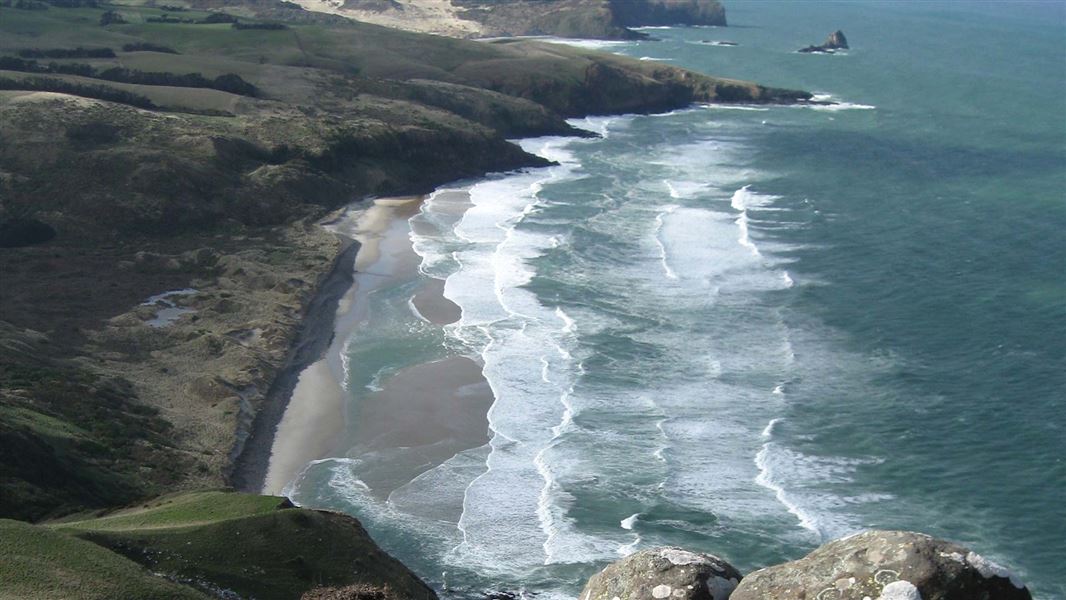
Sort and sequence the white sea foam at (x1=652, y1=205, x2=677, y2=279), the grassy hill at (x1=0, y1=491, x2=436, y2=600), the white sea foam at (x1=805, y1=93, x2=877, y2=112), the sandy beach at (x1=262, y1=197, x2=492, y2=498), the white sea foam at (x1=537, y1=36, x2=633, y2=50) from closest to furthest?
the grassy hill at (x1=0, y1=491, x2=436, y2=600), the sandy beach at (x1=262, y1=197, x2=492, y2=498), the white sea foam at (x1=652, y1=205, x2=677, y2=279), the white sea foam at (x1=805, y1=93, x2=877, y2=112), the white sea foam at (x1=537, y1=36, x2=633, y2=50)

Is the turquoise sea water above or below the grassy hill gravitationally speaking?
below

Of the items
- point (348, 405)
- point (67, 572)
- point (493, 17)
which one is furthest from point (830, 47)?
point (67, 572)

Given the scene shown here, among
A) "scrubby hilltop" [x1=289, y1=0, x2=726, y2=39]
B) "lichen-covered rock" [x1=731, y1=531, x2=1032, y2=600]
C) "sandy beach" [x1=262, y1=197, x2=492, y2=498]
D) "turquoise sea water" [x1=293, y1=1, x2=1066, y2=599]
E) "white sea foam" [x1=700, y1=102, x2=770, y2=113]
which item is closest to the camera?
"lichen-covered rock" [x1=731, y1=531, x2=1032, y2=600]

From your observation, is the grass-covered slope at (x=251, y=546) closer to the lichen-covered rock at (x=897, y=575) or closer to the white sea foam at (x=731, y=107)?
the lichen-covered rock at (x=897, y=575)

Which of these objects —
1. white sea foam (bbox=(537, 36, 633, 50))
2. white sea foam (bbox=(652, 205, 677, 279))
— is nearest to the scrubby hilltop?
white sea foam (bbox=(537, 36, 633, 50))

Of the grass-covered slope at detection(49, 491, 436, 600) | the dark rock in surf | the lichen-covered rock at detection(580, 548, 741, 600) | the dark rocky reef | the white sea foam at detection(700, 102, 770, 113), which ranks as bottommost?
the white sea foam at detection(700, 102, 770, 113)

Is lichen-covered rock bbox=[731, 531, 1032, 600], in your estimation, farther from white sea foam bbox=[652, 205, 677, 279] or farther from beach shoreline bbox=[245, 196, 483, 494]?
white sea foam bbox=[652, 205, 677, 279]

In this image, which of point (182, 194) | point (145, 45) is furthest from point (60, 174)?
point (145, 45)
